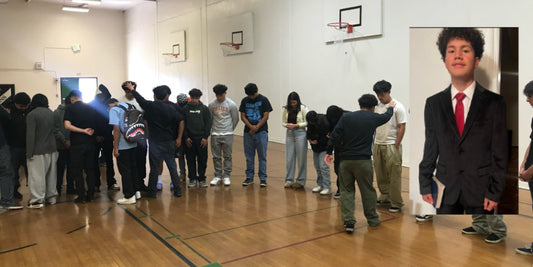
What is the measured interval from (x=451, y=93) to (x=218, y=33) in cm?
1127

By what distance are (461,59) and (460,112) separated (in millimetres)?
392

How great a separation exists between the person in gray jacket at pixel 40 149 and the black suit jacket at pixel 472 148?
4477 millimetres

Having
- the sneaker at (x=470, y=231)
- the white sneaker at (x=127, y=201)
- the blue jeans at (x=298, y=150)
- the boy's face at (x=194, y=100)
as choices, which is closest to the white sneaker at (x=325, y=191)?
the blue jeans at (x=298, y=150)

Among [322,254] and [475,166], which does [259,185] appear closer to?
[322,254]

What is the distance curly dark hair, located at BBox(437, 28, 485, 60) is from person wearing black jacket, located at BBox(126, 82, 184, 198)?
358cm

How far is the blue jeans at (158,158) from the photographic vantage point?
5.66 m

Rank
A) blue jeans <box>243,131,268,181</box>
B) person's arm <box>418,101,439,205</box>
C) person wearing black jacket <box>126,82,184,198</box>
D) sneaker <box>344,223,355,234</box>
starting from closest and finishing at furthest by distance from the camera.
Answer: person's arm <box>418,101,439,205</box> → sneaker <box>344,223,355,234</box> → person wearing black jacket <box>126,82,184,198</box> → blue jeans <box>243,131,268,181</box>

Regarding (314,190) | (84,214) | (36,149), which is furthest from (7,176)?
(314,190)

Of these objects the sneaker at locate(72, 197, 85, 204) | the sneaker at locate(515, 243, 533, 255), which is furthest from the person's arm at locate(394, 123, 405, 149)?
the sneaker at locate(72, 197, 85, 204)

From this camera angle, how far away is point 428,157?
329cm

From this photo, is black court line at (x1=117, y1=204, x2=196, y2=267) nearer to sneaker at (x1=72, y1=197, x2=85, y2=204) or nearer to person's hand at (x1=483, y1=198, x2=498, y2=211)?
sneaker at (x1=72, y1=197, x2=85, y2=204)

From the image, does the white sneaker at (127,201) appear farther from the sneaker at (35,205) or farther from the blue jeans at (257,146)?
the blue jeans at (257,146)

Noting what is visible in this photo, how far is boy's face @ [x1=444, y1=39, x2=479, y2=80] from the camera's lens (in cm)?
311

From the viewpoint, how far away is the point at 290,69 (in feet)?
35.3
